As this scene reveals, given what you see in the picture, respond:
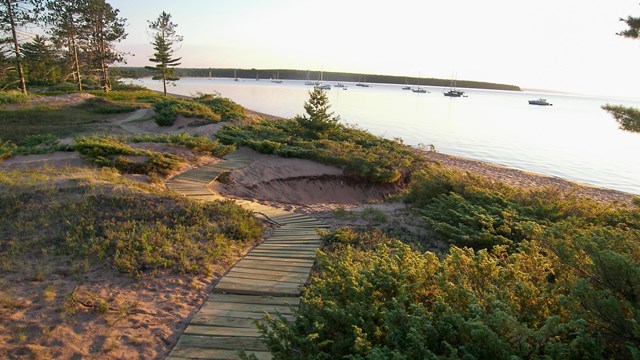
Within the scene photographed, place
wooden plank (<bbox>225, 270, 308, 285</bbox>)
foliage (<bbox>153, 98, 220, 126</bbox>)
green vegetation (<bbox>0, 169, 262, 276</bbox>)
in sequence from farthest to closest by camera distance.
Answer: foliage (<bbox>153, 98, 220, 126</bbox>)
green vegetation (<bbox>0, 169, 262, 276</bbox>)
wooden plank (<bbox>225, 270, 308, 285</bbox>)

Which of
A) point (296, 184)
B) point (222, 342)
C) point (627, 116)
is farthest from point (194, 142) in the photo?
point (627, 116)

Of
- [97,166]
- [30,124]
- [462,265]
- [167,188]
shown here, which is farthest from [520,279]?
[30,124]

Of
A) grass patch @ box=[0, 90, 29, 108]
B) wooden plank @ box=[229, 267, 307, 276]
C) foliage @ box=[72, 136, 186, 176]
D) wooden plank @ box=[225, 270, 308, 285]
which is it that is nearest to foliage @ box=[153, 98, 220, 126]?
foliage @ box=[72, 136, 186, 176]

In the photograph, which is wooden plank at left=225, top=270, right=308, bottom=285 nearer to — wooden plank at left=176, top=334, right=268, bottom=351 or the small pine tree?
wooden plank at left=176, top=334, right=268, bottom=351

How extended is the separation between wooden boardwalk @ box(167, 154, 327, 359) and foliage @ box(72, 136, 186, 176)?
4.39m

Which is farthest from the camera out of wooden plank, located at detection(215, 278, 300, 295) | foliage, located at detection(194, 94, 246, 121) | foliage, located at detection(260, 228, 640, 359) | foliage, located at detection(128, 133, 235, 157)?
foliage, located at detection(194, 94, 246, 121)

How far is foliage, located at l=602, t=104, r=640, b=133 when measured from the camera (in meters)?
7.28

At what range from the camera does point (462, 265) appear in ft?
12.5

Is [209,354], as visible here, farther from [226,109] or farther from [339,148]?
[226,109]

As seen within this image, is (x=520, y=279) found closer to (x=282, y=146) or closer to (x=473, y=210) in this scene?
(x=473, y=210)

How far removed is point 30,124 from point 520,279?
981 inches

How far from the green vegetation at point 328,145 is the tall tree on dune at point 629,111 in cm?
730

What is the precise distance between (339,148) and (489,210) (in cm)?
770

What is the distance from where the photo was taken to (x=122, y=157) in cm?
→ 1100
